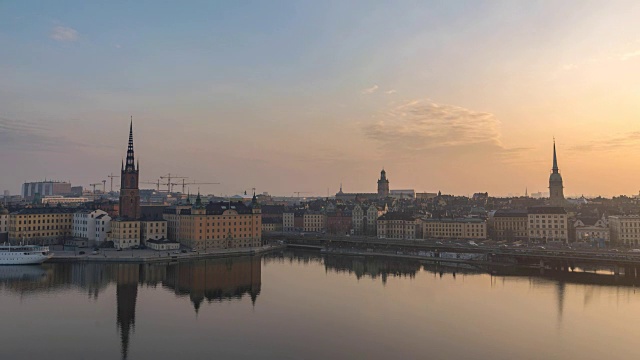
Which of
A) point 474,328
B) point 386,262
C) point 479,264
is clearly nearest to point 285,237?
point 386,262

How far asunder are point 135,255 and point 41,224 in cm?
1923

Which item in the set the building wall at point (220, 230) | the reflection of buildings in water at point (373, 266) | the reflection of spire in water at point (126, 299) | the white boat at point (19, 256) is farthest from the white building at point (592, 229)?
the white boat at point (19, 256)

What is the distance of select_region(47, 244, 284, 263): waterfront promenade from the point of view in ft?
159

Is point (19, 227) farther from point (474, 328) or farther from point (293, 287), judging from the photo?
point (474, 328)

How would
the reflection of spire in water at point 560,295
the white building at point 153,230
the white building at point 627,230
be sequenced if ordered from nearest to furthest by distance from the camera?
the reflection of spire in water at point 560,295 < the white building at point 153,230 < the white building at point 627,230

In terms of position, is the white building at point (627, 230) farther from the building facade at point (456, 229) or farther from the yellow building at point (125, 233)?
the yellow building at point (125, 233)

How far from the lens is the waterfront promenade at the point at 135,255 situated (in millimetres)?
48594

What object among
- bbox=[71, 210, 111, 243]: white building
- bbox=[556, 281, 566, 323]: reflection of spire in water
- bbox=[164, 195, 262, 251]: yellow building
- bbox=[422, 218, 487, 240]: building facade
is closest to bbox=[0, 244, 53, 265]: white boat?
bbox=[71, 210, 111, 243]: white building

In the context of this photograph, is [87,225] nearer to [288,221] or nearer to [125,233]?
[125,233]

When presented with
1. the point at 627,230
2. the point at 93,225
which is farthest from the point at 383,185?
the point at 93,225

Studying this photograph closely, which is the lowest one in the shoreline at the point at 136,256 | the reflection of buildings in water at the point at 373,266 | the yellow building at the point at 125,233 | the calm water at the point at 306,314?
the calm water at the point at 306,314

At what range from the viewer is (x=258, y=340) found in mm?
24719

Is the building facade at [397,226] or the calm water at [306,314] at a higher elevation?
the building facade at [397,226]

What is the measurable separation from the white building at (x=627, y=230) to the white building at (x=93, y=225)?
6065cm
